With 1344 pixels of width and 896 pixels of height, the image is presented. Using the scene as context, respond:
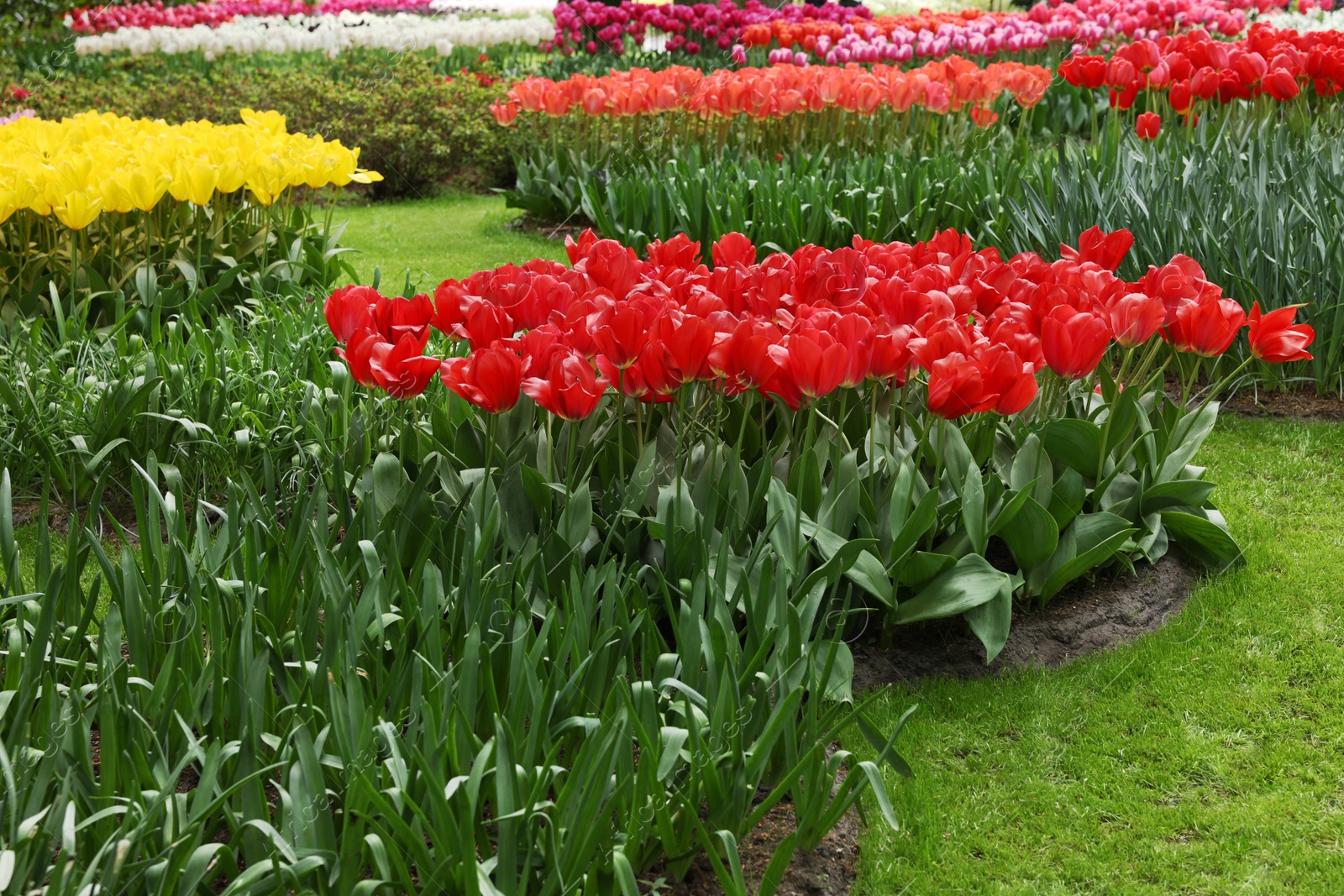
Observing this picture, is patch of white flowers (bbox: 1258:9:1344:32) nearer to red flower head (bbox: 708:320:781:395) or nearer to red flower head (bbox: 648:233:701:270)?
red flower head (bbox: 648:233:701:270)

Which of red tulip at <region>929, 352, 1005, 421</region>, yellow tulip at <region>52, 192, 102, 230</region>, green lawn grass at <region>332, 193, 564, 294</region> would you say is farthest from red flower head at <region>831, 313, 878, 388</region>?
green lawn grass at <region>332, 193, 564, 294</region>

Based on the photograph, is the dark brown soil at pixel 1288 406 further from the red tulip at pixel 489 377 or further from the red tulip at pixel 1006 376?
the red tulip at pixel 489 377

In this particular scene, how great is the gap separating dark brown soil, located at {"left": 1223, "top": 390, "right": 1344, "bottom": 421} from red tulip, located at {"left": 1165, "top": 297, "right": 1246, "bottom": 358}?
1.73 metres

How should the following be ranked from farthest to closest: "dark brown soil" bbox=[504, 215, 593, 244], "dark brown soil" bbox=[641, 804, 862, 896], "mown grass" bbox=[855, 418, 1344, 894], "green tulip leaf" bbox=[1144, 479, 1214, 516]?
"dark brown soil" bbox=[504, 215, 593, 244]
"green tulip leaf" bbox=[1144, 479, 1214, 516]
"mown grass" bbox=[855, 418, 1344, 894]
"dark brown soil" bbox=[641, 804, 862, 896]

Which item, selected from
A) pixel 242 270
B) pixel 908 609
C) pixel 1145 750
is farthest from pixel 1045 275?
pixel 242 270

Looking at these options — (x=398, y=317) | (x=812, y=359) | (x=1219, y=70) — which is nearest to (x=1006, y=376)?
(x=812, y=359)

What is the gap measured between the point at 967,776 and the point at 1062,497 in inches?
30.4

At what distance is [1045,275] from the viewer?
296cm

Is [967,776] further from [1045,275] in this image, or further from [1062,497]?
[1045,275]

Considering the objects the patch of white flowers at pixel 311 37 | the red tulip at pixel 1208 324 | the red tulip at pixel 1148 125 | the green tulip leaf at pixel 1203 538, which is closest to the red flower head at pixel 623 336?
the red tulip at pixel 1208 324

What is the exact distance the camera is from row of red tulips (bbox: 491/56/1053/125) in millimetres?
6922

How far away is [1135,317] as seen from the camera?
2646 mm

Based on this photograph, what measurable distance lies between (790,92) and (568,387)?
200 inches

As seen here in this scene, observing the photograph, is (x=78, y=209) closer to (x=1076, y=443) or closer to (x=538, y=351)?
(x=538, y=351)
